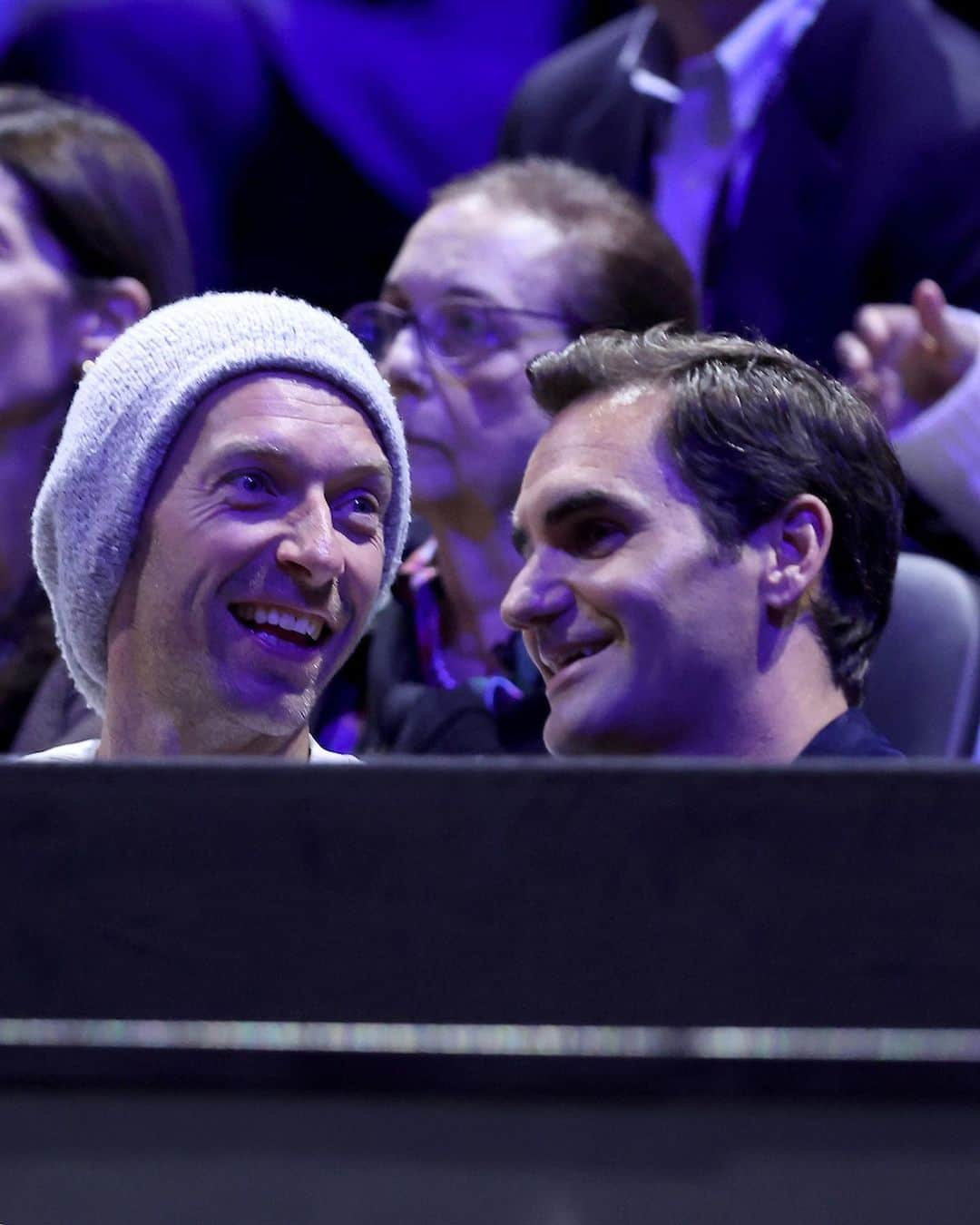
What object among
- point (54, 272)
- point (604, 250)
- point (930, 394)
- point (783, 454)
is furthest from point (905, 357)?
point (54, 272)

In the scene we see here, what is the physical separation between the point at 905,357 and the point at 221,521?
1006mm

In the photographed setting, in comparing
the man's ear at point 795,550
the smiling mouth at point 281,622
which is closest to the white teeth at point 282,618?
the smiling mouth at point 281,622

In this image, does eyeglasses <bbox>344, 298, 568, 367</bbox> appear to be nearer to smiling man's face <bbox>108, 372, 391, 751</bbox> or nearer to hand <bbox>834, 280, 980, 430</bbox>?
hand <bbox>834, 280, 980, 430</bbox>

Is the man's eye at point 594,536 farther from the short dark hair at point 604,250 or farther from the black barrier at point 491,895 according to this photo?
the black barrier at point 491,895

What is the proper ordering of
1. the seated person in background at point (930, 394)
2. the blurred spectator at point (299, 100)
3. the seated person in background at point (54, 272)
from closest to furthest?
the seated person in background at point (930, 394)
the seated person in background at point (54, 272)
the blurred spectator at point (299, 100)

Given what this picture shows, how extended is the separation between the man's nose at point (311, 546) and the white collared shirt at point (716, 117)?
1.10 m

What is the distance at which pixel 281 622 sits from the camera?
1300mm

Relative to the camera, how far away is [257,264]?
2660mm

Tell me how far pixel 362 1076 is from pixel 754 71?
1934 mm

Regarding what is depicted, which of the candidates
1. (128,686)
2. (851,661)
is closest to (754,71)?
(851,661)

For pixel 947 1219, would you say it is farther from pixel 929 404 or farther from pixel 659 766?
pixel 929 404

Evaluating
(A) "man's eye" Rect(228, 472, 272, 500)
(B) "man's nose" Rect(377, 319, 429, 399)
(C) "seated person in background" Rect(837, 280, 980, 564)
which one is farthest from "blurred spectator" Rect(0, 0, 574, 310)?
(A) "man's eye" Rect(228, 472, 272, 500)

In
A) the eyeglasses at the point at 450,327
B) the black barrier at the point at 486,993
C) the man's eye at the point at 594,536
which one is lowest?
the eyeglasses at the point at 450,327

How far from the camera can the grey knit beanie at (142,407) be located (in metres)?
1.32
